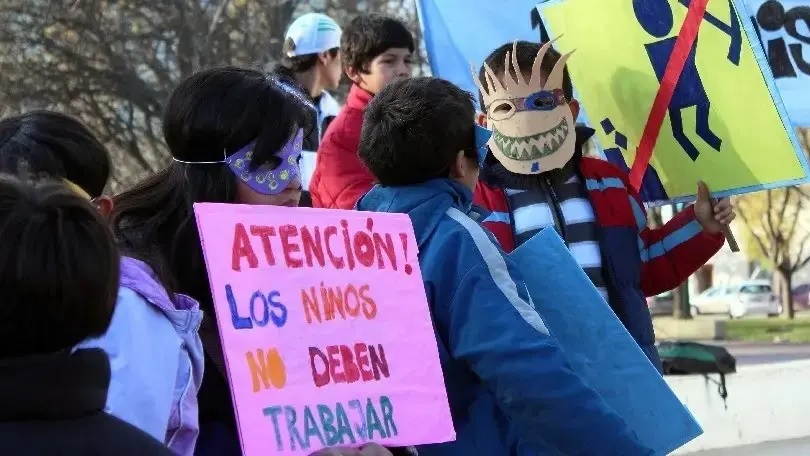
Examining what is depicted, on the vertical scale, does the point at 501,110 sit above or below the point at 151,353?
above

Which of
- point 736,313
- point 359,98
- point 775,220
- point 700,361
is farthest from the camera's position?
point 736,313

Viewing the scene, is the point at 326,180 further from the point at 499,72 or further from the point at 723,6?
the point at 723,6

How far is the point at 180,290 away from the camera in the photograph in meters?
2.67

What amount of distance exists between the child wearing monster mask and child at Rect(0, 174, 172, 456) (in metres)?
2.16

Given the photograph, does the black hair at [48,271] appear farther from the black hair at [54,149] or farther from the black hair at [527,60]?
the black hair at [527,60]

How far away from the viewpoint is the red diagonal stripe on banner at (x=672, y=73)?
14.3ft

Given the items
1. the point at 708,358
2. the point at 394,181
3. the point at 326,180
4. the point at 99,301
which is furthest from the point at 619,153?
the point at 708,358

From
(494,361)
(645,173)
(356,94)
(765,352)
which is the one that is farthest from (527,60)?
(765,352)

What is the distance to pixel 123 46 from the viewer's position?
17.3 meters

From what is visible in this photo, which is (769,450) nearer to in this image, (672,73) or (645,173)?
(645,173)

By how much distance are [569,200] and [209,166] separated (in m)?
1.52

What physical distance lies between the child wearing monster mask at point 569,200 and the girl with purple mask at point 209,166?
127cm

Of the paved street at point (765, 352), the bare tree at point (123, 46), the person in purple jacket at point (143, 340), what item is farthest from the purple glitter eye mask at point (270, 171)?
the paved street at point (765, 352)

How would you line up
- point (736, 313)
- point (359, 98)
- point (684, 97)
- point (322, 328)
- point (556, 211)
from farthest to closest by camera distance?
1. point (736, 313)
2. point (359, 98)
3. point (684, 97)
4. point (556, 211)
5. point (322, 328)
